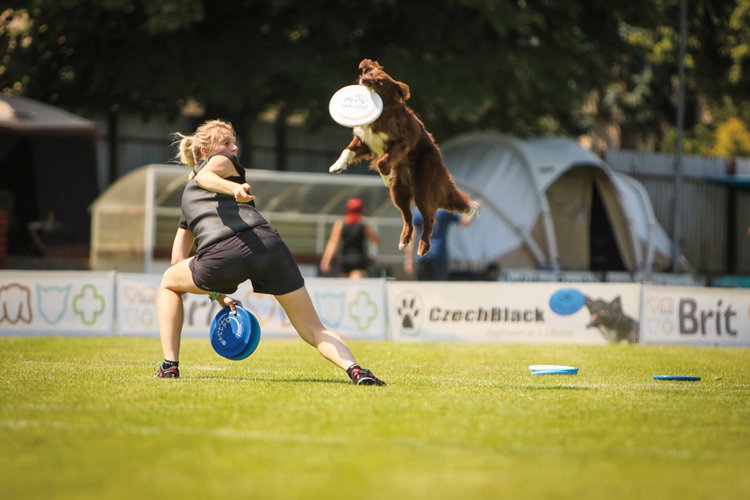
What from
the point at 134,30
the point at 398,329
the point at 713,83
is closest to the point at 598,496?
the point at 398,329

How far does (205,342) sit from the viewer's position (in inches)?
525

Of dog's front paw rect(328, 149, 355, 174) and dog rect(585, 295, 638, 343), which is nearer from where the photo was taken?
dog's front paw rect(328, 149, 355, 174)

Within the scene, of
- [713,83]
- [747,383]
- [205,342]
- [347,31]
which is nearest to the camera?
[747,383]

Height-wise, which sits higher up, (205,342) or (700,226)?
(700,226)

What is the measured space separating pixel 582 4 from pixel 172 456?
22214mm

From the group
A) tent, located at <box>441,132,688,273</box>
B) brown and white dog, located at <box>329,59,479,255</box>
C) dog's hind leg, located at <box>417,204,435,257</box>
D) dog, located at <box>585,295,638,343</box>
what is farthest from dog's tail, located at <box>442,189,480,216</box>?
tent, located at <box>441,132,688,273</box>

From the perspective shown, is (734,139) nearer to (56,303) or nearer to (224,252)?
(56,303)

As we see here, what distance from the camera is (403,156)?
7.66m

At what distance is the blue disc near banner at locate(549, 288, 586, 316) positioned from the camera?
1477 cm

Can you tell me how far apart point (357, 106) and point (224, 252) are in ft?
4.33

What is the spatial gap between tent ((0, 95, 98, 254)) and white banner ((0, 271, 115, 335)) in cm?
953

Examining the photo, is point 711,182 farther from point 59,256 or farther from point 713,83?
point 59,256

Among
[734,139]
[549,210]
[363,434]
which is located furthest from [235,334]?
[734,139]

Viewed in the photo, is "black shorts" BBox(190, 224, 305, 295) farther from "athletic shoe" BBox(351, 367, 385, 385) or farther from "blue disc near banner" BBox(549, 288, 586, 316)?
"blue disc near banner" BBox(549, 288, 586, 316)
